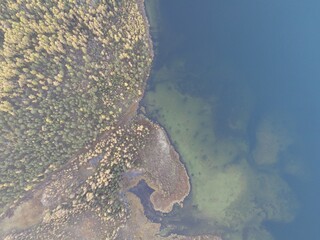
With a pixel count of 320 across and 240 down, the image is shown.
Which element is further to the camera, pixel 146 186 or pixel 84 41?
pixel 146 186

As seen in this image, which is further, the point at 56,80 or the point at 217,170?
the point at 217,170

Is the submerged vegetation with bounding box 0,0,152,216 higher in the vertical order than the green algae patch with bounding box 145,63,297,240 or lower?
higher

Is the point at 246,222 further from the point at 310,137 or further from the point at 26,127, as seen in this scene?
the point at 26,127

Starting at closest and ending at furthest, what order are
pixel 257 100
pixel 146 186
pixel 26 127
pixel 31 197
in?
1. pixel 26 127
2. pixel 31 197
3. pixel 146 186
4. pixel 257 100

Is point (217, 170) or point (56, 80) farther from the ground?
point (56, 80)

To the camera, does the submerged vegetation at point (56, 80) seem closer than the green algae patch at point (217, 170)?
Yes

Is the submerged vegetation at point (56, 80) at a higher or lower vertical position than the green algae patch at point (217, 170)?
higher

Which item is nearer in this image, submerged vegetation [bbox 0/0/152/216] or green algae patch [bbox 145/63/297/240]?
submerged vegetation [bbox 0/0/152/216]

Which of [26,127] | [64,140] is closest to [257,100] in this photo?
[64,140]
